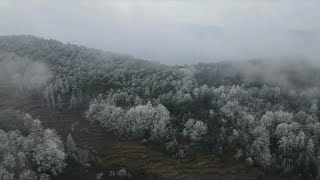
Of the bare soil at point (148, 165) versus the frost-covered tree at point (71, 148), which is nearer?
the bare soil at point (148, 165)

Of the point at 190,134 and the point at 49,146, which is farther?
the point at 190,134

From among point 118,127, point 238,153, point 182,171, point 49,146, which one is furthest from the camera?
point 118,127

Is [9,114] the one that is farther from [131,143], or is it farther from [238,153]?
[238,153]

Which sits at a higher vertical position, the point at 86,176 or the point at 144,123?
the point at 144,123

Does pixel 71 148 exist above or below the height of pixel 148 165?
above

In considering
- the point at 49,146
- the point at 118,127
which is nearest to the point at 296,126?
the point at 118,127

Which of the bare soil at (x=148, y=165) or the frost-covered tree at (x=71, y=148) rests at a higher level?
the frost-covered tree at (x=71, y=148)

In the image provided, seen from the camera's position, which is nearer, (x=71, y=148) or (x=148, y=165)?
(x=71, y=148)

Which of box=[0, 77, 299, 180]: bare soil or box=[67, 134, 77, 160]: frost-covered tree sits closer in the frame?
box=[0, 77, 299, 180]: bare soil

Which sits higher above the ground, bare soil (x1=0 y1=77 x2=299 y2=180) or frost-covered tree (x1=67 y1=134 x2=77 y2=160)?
frost-covered tree (x1=67 y1=134 x2=77 y2=160)

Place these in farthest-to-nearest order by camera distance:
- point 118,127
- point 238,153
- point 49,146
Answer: point 118,127
point 238,153
point 49,146
